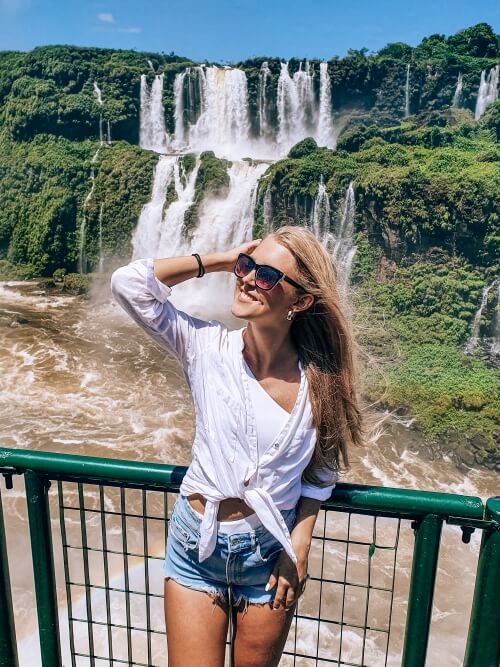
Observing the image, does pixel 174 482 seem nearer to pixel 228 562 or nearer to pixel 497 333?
pixel 228 562

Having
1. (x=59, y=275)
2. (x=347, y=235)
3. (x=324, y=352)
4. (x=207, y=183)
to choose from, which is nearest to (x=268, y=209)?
(x=207, y=183)

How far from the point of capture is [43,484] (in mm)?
2242

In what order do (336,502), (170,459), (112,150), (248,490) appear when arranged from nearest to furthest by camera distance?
1. (248,490)
2. (336,502)
3. (170,459)
4. (112,150)

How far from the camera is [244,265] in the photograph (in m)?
1.93

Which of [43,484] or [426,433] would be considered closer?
[43,484]

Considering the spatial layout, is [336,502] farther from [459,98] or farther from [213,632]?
[459,98]

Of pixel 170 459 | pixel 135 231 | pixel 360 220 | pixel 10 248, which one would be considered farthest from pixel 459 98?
pixel 170 459

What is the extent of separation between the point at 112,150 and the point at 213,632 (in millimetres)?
26484

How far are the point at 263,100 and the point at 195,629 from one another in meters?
27.0

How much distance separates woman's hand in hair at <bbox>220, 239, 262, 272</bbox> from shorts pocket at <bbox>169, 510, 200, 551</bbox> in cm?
85

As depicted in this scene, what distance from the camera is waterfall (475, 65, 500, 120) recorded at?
1021 inches

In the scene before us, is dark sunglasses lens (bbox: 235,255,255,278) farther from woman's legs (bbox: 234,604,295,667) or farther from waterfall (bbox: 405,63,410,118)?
waterfall (bbox: 405,63,410,118)

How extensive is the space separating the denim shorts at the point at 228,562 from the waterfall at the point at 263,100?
86.5 feet

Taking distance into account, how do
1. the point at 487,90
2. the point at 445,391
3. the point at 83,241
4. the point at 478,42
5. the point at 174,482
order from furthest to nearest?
the point at 478,42, the point at 487,90, the point at 83,241, the point at 445,391, the point at 174,482
